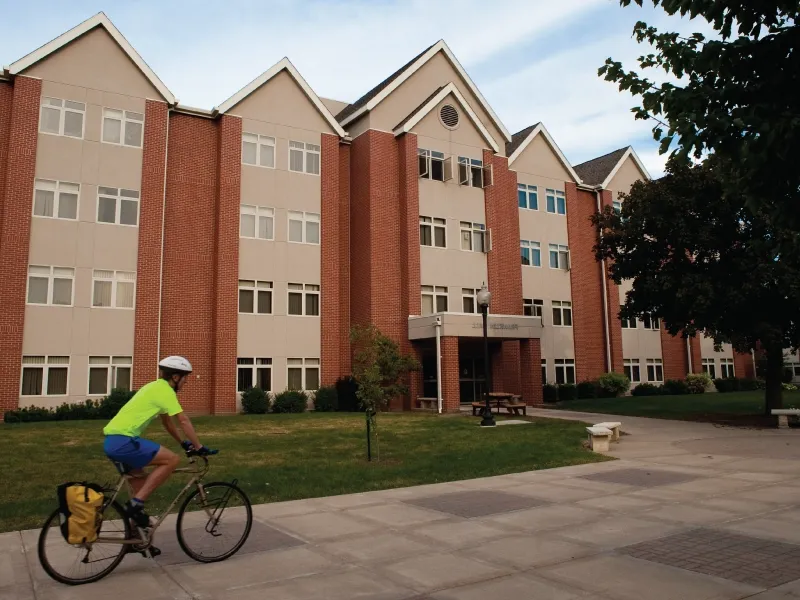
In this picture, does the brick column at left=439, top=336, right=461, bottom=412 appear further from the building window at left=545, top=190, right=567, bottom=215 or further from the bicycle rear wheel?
the bicycle rear wheel

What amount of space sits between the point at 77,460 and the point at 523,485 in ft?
28.4

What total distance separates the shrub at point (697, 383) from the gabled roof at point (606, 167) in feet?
42.4

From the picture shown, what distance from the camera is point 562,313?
3844cm

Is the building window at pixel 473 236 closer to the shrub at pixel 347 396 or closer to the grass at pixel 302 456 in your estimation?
the shrub at pixel 347 396

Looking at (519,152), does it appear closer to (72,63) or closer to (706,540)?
(72,63)

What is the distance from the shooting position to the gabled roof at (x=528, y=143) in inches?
1474

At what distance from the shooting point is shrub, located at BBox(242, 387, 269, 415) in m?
27.7

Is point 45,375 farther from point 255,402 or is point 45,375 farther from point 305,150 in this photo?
point 305,150

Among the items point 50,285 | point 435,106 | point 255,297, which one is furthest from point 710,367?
point 50,285

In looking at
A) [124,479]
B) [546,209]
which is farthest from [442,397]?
[124,479]

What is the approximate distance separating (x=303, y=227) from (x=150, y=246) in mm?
6849

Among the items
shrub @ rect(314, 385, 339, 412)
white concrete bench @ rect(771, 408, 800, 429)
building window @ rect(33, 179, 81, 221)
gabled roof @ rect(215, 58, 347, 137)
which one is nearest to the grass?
white concrete bench @ rect(771, 408, 800, 429)

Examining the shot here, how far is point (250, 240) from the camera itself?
96.4 ft

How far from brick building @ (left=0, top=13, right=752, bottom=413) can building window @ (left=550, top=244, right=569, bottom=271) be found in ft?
0.44
